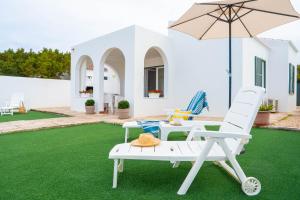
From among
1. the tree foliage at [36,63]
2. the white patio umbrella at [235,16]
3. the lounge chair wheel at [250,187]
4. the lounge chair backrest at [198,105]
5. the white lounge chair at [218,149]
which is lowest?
the lounge chair wheel at [250,187]

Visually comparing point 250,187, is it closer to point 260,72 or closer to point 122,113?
point 122,113

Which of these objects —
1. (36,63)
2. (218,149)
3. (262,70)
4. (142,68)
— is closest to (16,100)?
(142,68)

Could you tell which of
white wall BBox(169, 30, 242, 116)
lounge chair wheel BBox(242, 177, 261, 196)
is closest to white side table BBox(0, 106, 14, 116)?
white wall BBox(169, 30, 242, 116)

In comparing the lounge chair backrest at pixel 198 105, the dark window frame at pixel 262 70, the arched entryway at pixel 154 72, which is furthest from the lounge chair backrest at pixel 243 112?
the arched entryway at pixel 154 72

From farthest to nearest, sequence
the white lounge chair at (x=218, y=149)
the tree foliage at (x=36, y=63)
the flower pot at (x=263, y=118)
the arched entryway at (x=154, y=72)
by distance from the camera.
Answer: the tree foliage at (x=36, y=63) < the arched entryway at (x=154, y=72) < the flower pot at (x=263, y=118) < the white lounge chair at (x=218, y=149)

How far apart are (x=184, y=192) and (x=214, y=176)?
75 cm

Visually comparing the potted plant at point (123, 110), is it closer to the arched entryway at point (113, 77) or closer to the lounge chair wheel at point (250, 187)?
the arched entryway at point (113, 77)

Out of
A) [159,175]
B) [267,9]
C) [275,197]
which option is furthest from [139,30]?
[275,197]

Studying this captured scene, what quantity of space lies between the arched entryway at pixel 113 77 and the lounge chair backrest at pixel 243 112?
784cm

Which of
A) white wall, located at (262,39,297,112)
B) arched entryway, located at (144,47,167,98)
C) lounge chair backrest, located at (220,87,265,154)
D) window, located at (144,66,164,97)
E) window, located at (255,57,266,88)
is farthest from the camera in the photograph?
window, located at (144,66,164,97)

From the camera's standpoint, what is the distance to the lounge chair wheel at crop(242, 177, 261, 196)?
7.59ft

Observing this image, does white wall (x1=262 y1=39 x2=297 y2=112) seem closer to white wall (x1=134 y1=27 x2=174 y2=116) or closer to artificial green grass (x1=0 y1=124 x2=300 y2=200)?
white wall (x1=134 y1=27 x2=174 y2=116)

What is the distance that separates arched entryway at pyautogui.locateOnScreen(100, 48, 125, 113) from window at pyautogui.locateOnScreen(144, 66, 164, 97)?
177cm

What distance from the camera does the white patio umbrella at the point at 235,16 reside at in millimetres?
4055
